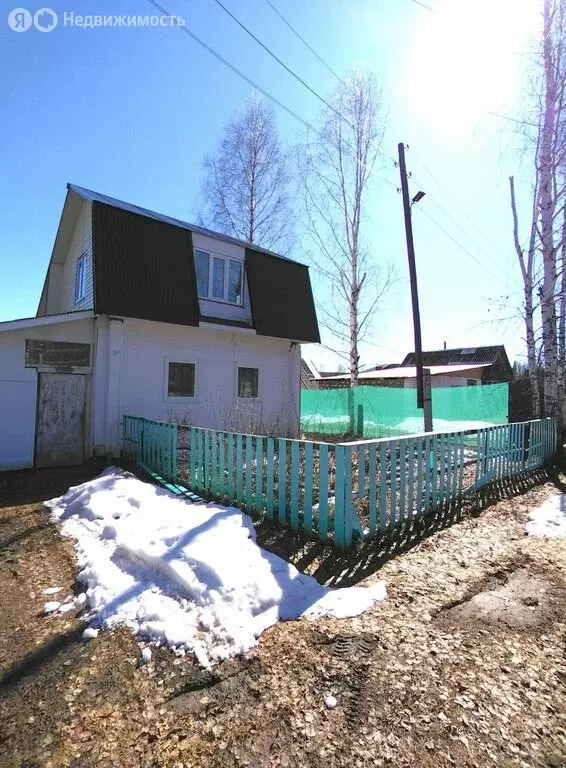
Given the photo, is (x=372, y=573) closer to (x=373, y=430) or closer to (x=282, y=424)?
(x=282, y=424)

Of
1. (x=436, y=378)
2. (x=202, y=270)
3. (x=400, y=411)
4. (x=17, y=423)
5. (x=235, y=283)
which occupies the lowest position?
(x=17, y=423)

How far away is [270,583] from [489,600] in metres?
1.77

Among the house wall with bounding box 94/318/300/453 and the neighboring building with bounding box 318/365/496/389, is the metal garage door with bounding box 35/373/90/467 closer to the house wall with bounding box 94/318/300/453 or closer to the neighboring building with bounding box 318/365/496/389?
the house wall with bounding box 94/318/300/453

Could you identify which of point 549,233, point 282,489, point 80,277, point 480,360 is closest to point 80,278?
point 80,277

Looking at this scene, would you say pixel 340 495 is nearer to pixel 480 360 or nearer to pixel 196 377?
pixel 196 377

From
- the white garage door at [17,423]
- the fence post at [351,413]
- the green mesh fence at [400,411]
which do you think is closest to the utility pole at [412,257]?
the green mesh fence at [400,411]

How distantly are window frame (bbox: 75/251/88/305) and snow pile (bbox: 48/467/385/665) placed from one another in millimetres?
8743

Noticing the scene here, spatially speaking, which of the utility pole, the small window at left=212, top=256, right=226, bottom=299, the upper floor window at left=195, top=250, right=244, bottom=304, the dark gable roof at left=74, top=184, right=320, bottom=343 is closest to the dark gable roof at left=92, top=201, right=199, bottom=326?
the dark gable roof at left=74, top=184, right=320, bottom=343

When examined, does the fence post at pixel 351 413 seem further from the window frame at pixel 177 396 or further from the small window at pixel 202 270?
the small window at pixel 202 270

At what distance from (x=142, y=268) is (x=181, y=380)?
3085mm

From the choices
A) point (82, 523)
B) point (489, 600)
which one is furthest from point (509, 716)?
point (82, 523)

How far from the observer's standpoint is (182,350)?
461 inches

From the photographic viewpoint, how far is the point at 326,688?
2361 millimetres

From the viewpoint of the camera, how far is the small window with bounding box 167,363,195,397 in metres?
11.5
